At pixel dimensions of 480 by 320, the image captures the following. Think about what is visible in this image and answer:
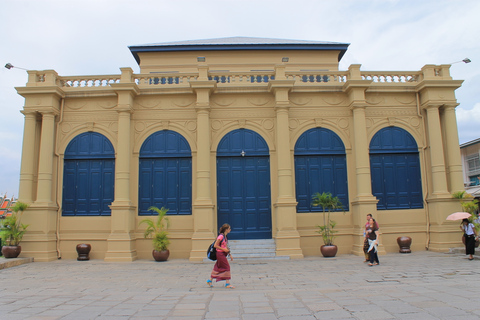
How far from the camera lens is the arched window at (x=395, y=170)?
49.4ft

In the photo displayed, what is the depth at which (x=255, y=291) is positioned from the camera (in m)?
8.12

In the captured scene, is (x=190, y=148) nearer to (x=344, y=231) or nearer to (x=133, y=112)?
(x=133, y=112)

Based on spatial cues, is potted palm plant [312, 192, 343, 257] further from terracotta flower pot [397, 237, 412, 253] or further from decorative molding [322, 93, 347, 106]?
decorative molding [322, 93, 347, 106]

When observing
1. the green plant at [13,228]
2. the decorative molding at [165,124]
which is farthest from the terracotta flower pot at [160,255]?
the decorative molding at [165,124]

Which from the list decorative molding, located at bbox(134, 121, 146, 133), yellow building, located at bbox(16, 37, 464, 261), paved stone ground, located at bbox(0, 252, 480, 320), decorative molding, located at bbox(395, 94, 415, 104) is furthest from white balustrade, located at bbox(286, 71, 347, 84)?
paved stone ground, located at bbox(0, 252, 480, 320)

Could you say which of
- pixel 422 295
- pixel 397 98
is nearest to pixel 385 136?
pixel 397 98

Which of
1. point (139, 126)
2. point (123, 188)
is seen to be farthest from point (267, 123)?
point (123, 188)

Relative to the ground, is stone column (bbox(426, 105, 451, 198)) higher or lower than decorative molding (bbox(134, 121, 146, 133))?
lower

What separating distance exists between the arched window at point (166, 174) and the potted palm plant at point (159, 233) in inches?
22.5

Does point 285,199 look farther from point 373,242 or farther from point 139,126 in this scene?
point 139,126

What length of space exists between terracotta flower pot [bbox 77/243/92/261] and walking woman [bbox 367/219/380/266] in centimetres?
980

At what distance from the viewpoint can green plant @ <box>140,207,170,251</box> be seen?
13536 mm

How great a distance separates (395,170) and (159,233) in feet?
31.3

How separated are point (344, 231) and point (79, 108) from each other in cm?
1163
